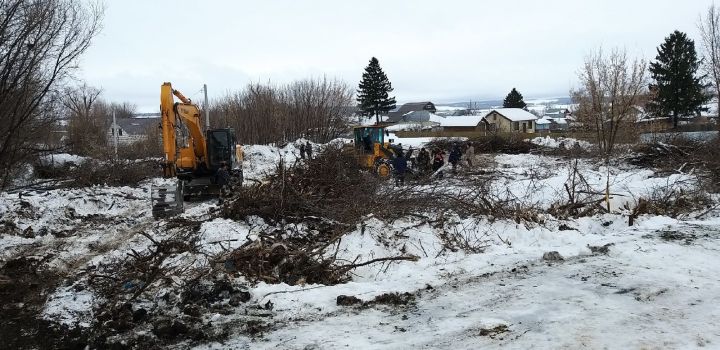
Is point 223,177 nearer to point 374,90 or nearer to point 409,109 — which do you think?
point 374,90

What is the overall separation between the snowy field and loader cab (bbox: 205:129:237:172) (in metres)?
4.21

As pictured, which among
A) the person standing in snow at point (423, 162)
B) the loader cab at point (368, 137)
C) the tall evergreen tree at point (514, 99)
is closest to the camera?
the person standing in snow at point (423, 162)

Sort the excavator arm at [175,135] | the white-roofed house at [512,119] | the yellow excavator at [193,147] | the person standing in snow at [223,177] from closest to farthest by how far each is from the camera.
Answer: the excavator arm at [175,135] → the yellow excavator at [193,147] → the person standing in snow at [223,177] → the white-roofed house at [512,119]

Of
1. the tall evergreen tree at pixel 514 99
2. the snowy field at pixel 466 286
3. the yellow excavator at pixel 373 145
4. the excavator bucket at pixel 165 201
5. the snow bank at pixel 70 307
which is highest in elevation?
the tall evergreen tree at pixel 514 99

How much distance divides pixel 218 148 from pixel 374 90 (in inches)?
2009

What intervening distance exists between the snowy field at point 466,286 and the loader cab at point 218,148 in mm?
4210

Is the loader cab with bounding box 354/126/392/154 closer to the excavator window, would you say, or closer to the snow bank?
the excavator window

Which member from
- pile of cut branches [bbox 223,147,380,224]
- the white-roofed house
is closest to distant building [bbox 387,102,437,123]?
the white-roofed house

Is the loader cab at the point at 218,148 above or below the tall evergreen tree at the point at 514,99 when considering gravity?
below

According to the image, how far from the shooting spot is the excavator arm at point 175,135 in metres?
12.6

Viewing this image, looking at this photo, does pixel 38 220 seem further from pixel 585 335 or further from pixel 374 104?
pixel 374 104

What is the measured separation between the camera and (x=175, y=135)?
13117 mm

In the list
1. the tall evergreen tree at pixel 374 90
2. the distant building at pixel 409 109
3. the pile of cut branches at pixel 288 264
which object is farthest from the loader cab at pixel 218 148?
the distant building at pixel 409 109

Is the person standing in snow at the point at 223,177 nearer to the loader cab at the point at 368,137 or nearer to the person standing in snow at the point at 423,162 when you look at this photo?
the loader cab at the point at 368,137
